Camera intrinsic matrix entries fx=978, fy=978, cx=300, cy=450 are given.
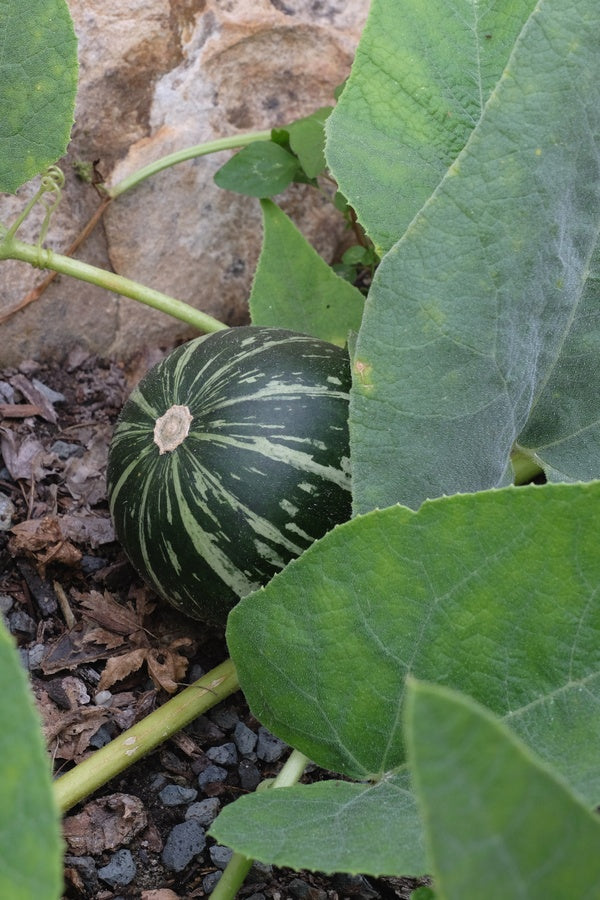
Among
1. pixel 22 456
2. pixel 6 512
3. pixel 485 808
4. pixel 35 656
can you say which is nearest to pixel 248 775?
pixel 35 656

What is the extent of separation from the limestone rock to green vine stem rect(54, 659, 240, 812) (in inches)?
35.7

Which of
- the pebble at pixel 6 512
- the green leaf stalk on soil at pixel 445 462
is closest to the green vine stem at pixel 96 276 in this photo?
the green leaf stalk on soil at pixel 445 462

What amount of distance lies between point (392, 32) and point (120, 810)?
1.28 m

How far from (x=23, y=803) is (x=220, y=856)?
854mm

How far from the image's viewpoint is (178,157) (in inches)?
81.2

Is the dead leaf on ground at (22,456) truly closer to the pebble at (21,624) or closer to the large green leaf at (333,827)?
the pebble at (21,624)

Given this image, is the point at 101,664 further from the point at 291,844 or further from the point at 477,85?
the point at 477,85

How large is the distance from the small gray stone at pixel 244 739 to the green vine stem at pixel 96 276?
76 centimetres

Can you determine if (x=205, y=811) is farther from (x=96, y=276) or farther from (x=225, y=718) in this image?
(x=96, y=276)

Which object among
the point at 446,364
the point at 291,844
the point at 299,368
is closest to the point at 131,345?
the point at 299,368

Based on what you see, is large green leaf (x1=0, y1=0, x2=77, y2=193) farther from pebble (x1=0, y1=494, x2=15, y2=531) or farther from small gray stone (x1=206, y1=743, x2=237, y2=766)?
small gray stone (x1=206, y1=743, x2=237, y2=766)

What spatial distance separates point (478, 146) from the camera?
122 cm

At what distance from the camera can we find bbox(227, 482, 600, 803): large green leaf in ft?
3.50

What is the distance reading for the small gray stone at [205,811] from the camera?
1.49m
